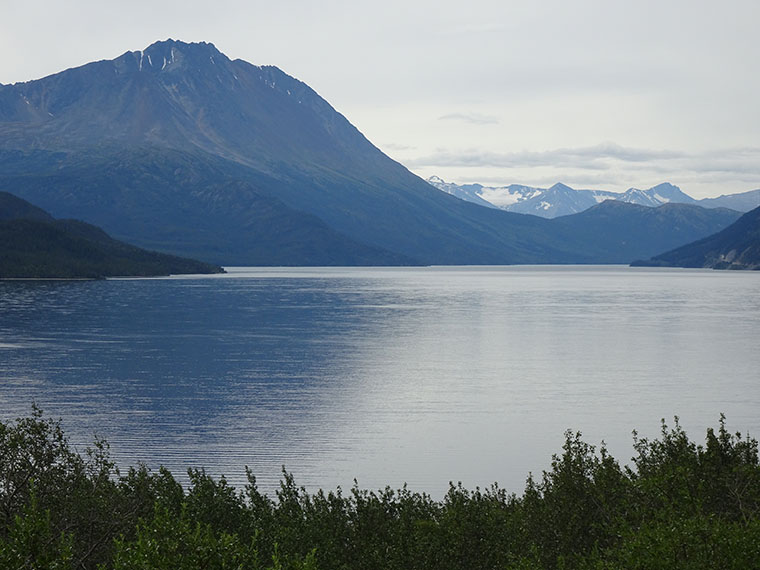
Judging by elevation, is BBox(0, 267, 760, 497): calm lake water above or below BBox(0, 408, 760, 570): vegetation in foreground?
below

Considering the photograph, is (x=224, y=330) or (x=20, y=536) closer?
(x=20, y=536)

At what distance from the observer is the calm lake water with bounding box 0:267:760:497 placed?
6412 centimetres

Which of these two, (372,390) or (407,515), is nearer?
(407,515)

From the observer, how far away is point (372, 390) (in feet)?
307

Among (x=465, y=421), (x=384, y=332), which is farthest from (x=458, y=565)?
(x=384, y=332)

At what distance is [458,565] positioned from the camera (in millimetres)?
31953

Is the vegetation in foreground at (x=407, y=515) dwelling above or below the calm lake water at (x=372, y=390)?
above

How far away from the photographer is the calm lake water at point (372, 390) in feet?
210

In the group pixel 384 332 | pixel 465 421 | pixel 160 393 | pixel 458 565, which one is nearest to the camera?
pixel 458 565

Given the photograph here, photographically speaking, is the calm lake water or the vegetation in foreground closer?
the vegetation in foreground

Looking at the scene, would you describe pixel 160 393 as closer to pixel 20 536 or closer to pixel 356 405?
pixel 356 405

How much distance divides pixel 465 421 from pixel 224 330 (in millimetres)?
84603

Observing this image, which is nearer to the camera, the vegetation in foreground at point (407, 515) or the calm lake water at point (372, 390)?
the vegetation in foreground at point (407, 515)

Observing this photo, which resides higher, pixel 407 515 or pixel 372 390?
pixel 407 515
